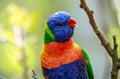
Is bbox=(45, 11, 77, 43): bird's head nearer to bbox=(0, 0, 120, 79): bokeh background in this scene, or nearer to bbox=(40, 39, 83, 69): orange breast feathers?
bbox=(40, 39, 83, 69): orange breast feathers

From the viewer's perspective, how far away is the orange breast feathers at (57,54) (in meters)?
1.48

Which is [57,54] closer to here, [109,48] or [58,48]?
[58,48]

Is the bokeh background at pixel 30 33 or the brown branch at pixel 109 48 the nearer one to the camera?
the brown branch at pixel 109 48

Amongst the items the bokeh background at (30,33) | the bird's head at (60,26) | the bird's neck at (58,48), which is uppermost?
the bird's head at (60,26)

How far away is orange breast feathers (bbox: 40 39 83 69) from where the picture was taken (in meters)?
1.48

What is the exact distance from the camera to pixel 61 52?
4.87ft

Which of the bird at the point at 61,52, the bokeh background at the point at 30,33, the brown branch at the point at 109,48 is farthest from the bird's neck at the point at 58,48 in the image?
the bokeh background at the point at 30,33

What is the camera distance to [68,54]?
4.84ft

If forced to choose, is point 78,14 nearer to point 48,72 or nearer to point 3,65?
point 3,65

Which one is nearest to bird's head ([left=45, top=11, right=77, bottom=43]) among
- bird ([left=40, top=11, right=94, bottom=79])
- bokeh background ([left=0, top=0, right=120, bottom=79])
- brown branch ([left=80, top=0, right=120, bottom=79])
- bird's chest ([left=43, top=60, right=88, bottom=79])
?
bird ([left=40, top=11, right=94, bottom=79])

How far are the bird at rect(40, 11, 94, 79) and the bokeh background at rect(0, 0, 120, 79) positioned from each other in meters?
1.46

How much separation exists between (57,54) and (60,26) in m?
0.11

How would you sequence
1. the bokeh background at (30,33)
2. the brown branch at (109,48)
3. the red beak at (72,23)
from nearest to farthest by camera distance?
the brown branch at (109,48) → the red beak at (72,23) → the bokeh background at (30,33)

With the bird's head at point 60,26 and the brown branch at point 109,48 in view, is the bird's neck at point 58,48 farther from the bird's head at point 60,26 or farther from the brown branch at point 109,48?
the brown branch at point 109,48
